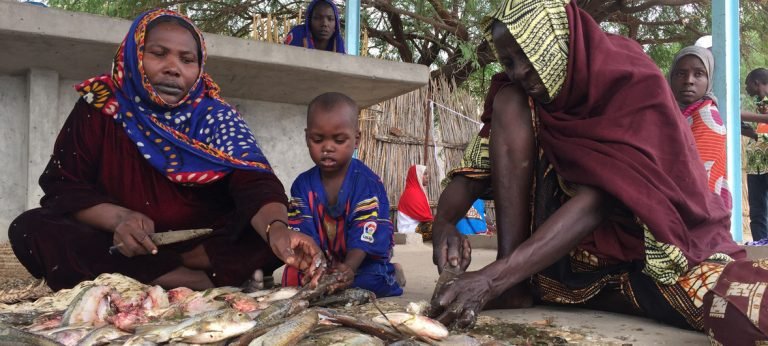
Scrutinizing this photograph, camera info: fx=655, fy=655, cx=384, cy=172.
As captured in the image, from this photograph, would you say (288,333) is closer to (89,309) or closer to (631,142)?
(89,309)

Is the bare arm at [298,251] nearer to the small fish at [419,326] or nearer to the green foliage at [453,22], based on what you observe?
the small fish at [419,326]

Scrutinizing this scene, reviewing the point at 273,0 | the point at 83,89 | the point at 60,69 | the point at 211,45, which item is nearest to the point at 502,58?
the point at 83,89

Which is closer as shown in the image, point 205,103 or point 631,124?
point 631,124

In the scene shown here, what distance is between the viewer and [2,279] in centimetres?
342

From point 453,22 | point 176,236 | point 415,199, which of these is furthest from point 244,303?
A: point 453,22

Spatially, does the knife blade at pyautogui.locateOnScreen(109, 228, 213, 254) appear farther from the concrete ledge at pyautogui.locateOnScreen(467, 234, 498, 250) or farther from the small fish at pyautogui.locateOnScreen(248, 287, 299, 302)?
the concrete ledge at pyautogui.locateOnScreen(467, 234, 498, 250)

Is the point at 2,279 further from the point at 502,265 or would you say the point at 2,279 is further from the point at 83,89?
the point at 502,265

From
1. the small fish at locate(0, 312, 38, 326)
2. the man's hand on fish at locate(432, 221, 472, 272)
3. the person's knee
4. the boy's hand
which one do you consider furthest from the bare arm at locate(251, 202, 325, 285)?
the person's knee

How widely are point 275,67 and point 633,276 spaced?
120 inches

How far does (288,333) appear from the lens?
1513 millimetres

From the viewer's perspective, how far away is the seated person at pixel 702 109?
12.0 feet

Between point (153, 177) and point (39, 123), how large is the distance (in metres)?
2.10

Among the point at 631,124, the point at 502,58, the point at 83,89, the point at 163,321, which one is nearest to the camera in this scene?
A: the point at 163,321

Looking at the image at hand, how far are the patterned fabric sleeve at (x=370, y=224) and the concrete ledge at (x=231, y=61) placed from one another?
1.98 meters
